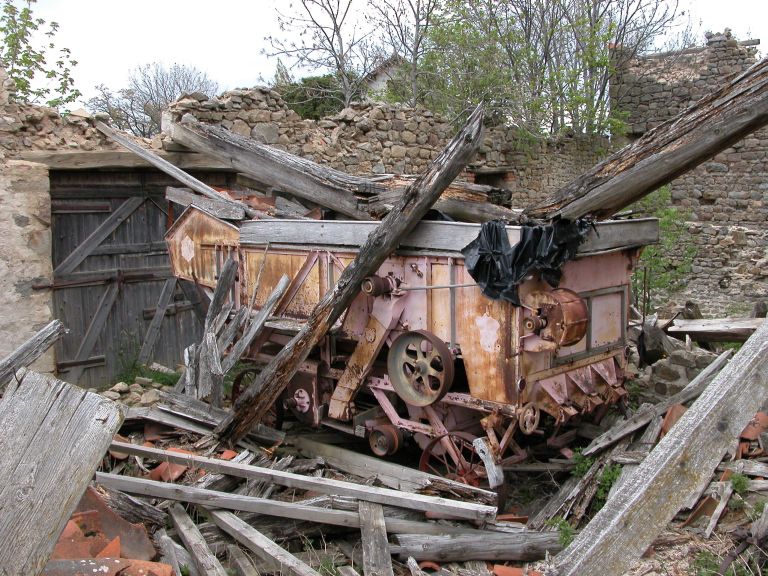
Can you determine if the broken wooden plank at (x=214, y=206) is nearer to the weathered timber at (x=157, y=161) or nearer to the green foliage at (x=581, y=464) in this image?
the weathered timber at (x=157, y=161)

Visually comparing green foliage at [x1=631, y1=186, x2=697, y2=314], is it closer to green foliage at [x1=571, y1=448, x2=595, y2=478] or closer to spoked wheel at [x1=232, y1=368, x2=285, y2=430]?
green foliage at [x1=571, y1=448, x2=595, y2=478]

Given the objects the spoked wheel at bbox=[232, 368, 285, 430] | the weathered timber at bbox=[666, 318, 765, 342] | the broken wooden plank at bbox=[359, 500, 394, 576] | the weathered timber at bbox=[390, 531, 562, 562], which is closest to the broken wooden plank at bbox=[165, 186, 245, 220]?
the spoked wheel at bbox=[232, 368, 285, 430]

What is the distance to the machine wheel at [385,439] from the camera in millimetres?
6461

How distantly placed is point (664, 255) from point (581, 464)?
30.8ft

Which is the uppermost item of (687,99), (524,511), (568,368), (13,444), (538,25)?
(538,25)

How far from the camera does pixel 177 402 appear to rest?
723 cm

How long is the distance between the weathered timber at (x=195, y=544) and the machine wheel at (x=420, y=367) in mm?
2069

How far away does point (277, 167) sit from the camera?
7.99 meters

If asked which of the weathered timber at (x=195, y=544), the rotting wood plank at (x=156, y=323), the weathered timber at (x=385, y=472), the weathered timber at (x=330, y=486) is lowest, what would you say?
the weathered timber at (x=385, y=472)

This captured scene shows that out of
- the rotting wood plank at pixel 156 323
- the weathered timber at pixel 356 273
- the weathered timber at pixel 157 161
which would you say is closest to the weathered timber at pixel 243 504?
the weathered timber at pixel 356 273

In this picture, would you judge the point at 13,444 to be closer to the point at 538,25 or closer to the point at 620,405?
the point at 620,405

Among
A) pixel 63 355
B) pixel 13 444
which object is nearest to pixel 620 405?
pixel 13 444

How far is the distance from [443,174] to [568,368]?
1.96 m

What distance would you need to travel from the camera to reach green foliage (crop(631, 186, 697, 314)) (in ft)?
36.7
